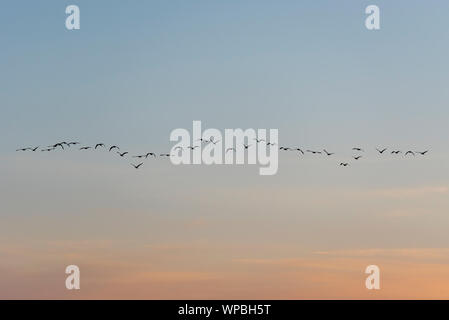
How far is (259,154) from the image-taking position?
108375 mm
